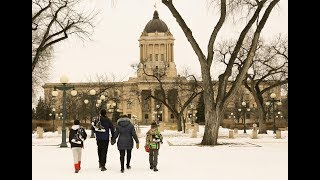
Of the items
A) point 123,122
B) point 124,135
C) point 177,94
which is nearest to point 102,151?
point 124,135

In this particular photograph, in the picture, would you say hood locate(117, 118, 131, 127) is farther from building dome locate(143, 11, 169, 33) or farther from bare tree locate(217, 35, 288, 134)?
building dome locate(143, 11, 169, 33)

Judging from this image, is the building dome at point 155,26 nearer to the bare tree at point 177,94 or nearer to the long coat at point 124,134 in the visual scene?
the bare tree at point 177,94

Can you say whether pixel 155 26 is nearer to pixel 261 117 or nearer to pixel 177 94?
pixel 177 94

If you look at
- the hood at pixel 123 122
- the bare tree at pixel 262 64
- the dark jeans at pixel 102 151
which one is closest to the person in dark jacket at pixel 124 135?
the hood at pixel 123 122

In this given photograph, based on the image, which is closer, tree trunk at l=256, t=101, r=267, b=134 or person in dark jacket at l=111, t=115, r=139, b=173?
person in dark jacket at l=111, t=115, r=139, b=173

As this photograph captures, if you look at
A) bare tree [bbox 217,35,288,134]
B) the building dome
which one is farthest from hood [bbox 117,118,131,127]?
the building dome

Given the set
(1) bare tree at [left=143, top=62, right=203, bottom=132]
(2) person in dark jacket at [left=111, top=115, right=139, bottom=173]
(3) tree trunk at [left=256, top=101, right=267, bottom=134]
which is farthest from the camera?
(1) bare tree at [left=143, top=62, right=203, bottom=132]

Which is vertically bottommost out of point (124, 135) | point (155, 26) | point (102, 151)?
point (102, 151)

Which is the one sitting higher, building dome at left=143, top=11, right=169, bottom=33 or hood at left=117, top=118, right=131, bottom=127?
building dome at left=143, top=11, right=169, bottom=33

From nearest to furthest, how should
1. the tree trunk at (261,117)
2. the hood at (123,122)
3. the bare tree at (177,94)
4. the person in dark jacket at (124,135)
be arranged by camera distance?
the person in dark jacket at (124,135) → the hood at (123,122) → the tree trunk at (261,117) → the bare tree at (177,94)

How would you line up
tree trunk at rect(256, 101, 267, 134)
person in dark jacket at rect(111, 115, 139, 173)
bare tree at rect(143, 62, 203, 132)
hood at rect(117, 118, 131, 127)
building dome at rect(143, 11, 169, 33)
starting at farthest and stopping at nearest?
building dome at rect(143, 11, 169, 33)
bare tree at rect(143, 62, 203, 132)
tree trunk at rect(256, 101, 267, 134)
hood at rect(117, 118, 131, 127)
person in dark jacket at rect(111, 115, 139, 173)
